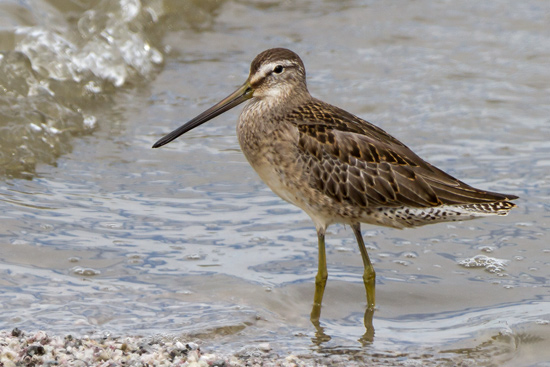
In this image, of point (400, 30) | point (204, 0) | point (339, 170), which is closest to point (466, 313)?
point (339, 170)

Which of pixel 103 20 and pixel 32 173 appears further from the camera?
pixel 103 20

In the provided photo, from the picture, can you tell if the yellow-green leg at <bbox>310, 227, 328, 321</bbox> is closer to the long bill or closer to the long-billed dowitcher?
the long-billed dowitcher

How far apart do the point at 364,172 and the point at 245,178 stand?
7.74ft

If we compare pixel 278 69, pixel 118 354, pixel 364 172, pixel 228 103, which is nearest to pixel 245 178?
pixel 228 103

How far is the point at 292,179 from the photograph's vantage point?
211 inches

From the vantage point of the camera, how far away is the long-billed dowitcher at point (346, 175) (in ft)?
17.6

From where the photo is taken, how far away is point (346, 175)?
5398 millimetres

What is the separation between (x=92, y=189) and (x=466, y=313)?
10.1 feet

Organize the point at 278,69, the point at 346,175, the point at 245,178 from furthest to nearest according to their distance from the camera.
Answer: the point at 245,178
the point at 278,69
the point at 346,175

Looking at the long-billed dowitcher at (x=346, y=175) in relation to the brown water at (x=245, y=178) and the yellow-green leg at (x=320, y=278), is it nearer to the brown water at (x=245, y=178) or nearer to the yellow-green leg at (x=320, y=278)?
the yellow-green leg at (x=320, y=278)

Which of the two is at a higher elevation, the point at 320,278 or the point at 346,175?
the point at 346,175

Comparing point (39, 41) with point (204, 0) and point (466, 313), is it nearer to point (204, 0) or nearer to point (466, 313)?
point (204, 0)

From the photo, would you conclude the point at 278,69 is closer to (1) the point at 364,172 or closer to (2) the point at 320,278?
(1) the point at 364,172

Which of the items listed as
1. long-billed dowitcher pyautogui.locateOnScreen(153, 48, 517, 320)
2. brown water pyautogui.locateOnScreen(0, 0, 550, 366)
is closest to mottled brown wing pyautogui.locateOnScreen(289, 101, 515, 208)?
long-billed dowitcher pyautogui.locateOnScreen(153, 48, 517, 320)
